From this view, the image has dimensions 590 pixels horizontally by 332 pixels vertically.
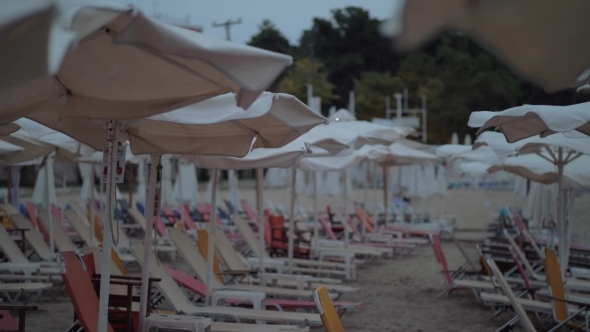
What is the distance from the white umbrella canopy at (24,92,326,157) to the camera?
4.67m

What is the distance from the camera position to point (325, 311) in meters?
4.71

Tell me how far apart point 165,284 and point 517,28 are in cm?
495

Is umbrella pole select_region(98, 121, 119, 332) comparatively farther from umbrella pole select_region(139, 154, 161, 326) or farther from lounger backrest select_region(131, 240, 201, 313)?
lounger backrest select_region(131, 240, 201, 313)

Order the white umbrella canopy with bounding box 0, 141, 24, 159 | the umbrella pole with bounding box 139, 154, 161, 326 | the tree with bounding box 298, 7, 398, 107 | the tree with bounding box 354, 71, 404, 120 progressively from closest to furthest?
the umbrella pole with bounding box 139, 154, 161, 326
the white umbrella canopy with bounding box 0, 141, 24, 159
the tree with bounding box 354, 71, 404, 120
the tree with bounding box 298, 7, 398, 107

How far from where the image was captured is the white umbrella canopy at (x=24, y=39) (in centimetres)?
222

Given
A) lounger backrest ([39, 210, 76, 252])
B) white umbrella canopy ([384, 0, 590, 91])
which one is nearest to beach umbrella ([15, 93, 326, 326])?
white umbrella canopy ([384, 0, 590, 91])

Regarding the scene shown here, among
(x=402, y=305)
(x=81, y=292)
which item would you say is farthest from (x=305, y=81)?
(x=81, y=292)

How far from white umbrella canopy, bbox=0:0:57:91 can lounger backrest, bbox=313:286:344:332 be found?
106 inches

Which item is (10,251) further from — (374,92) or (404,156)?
(374,92)

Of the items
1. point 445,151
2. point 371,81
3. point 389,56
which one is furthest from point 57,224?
point 389,56

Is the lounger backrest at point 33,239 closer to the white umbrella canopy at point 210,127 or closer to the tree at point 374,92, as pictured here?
the white umbrella canopy at point 210,127

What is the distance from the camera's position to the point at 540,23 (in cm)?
209

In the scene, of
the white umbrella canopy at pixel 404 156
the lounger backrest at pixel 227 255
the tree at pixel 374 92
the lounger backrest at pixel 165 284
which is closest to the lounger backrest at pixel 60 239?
the lounger backrest at pixel 227 255

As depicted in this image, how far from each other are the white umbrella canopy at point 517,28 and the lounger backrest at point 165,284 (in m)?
4.61
